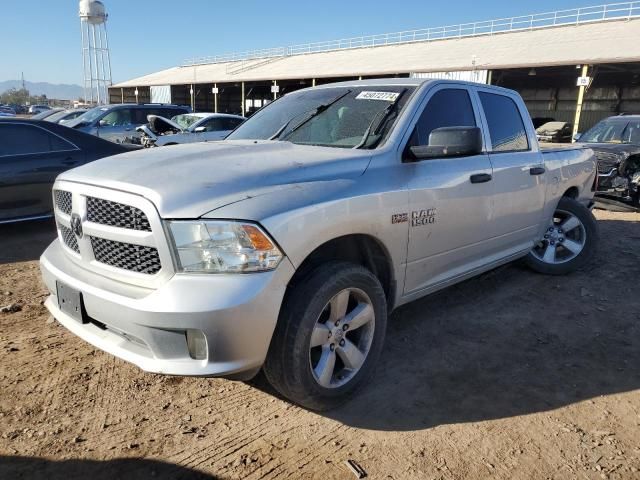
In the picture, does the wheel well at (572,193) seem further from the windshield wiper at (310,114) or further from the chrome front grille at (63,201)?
the chrome front grille at (63,201)

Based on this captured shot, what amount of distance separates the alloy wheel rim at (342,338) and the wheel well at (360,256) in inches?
9.7

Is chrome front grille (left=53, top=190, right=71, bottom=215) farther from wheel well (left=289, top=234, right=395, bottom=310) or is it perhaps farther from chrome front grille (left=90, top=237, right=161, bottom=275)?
wheel well (left=289, top=234, right=395, bottom=310)

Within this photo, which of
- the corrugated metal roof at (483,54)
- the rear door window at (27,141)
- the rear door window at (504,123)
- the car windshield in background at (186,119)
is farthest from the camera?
the corrugated metal roof at (483,54)

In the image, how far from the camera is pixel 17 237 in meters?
6.41

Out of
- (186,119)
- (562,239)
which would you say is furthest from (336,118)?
(186,119)

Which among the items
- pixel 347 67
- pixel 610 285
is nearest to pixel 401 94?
pixel 610 285

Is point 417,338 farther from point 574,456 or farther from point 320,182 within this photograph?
point 320,182

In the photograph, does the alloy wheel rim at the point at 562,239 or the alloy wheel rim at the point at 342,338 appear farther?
the alloy wheel rim at the point at 562,239

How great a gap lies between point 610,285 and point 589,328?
51.6 inches

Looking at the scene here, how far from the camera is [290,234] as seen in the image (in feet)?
8.06

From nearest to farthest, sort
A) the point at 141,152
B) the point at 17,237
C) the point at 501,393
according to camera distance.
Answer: the point at 501,393, the point at 141,152, the point at 17,237

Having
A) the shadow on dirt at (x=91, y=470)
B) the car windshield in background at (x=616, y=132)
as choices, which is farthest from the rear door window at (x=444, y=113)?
the car windshield in background at (x=616, y=132)

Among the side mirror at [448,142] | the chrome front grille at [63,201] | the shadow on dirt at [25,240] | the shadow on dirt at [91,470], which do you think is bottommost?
the shadow on dirt at [91,470]

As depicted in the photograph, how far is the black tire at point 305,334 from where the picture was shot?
2539 mm
